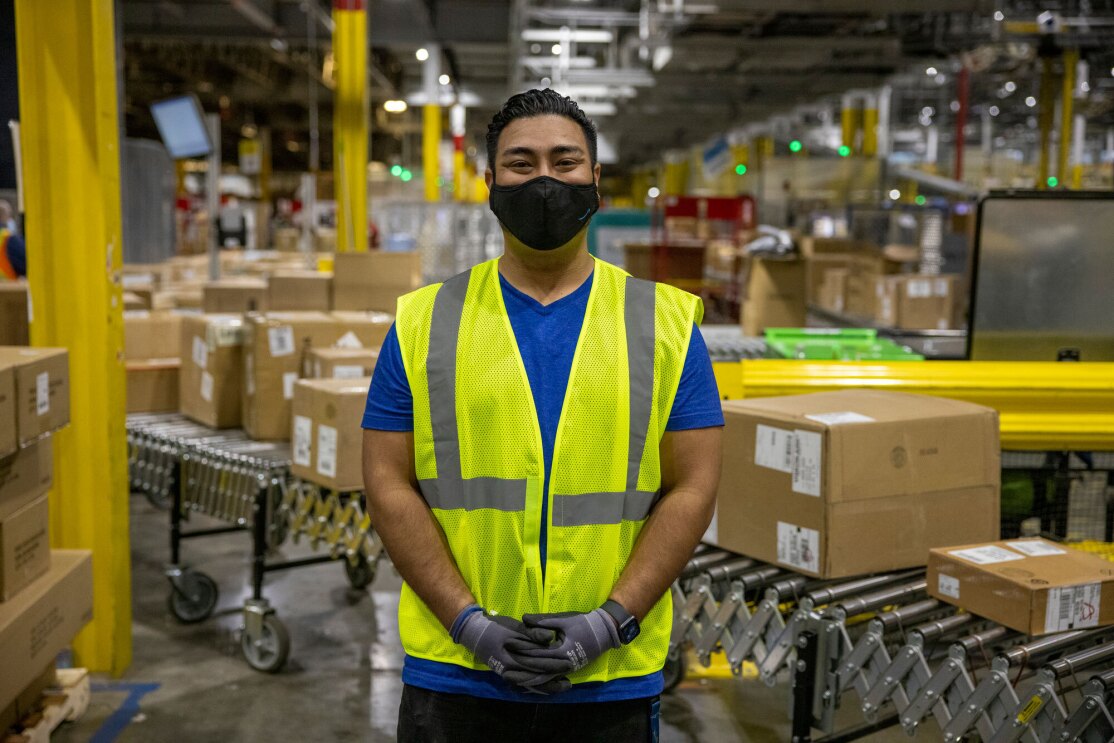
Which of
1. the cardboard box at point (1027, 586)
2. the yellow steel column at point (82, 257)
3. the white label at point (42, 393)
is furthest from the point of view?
the yellow steel column at point (82, 257)

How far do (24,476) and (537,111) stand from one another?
2.40m

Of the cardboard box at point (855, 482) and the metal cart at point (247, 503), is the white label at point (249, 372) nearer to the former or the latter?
the metal cart at point (247, 503)

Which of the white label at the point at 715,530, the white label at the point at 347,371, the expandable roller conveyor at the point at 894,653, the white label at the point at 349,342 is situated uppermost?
the white label at the point at 349,342

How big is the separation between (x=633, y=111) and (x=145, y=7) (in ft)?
35.6

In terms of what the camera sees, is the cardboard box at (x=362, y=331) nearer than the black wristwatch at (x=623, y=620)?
No

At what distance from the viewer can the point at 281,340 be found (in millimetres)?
5438

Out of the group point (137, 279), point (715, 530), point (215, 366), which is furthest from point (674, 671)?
point (137, 279)

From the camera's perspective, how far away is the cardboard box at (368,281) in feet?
24.2

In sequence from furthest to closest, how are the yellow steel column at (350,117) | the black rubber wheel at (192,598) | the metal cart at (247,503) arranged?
1. the yellow steel column at (350,117)
2. the black rubber wheel at (192,598)
3. the metal cart at (247,503)

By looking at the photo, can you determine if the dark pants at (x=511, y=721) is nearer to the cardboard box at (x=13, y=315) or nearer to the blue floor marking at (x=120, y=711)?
the blue floor marking at (x=120, y=711)

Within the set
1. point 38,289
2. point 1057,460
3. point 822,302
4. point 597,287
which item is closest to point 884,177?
point 822,302

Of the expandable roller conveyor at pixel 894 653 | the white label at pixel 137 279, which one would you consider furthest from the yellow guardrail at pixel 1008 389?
the white label at pixel 137 279

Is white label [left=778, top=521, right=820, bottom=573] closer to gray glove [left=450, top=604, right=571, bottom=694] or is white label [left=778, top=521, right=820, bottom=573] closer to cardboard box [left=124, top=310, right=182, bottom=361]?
gray glove [left=450, top=604, right=571, bottom=694]

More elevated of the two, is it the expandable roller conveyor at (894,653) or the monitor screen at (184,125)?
the monitor screen at (184,125)
